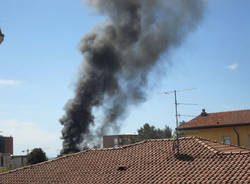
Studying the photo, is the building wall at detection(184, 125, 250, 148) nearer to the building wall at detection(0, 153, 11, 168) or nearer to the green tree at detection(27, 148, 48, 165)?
the green tree at detection(27, 148, 48, 165)

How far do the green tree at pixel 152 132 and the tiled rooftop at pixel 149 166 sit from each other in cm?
5028

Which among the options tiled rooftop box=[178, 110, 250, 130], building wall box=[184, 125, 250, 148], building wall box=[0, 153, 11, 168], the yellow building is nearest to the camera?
building wall box=[184, 125, 250, 148]

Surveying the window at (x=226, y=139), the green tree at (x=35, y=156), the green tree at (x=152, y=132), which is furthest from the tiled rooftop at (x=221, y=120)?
the green tree at (x=152, y=132)

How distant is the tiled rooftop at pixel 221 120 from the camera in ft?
111

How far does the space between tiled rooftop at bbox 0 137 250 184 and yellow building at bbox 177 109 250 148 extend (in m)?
14.6

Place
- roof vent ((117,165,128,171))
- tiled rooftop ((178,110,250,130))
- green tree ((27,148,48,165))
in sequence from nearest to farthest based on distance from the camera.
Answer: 1. roof vent ((117,165,128,171))
2. tiled rooftop ((178,110,250,130))
3. green tree ((27,148,48,165))

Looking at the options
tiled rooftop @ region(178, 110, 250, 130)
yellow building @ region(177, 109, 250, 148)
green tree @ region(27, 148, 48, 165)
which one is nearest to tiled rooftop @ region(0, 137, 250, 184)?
green tree @ region(27, 148, 48, 165)

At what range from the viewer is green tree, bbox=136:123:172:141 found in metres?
72.4

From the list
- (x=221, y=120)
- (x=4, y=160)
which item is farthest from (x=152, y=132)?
(x=221, y=120)

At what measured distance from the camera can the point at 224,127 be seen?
34219 mm

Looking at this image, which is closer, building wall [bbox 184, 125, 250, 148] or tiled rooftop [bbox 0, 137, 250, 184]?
tiled rooftop [bbox 0, 137, 250, 184]

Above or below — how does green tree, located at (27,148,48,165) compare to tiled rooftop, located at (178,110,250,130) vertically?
below

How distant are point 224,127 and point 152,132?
4134cm

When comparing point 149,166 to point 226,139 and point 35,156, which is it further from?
point 35,156
